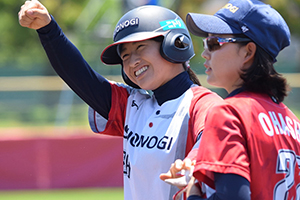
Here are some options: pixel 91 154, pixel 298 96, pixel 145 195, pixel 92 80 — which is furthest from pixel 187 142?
pixel 298 96

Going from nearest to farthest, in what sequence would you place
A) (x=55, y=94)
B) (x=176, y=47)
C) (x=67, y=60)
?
(x=176, y=47)
(x=67, y=60)
(x=55, y=94)

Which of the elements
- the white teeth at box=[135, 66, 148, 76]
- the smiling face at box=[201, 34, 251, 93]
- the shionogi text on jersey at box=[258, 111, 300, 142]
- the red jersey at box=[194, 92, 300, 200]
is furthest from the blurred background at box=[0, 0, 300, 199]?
the red jersey at box=[194, 92, 300, 200]

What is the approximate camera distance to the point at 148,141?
224cm

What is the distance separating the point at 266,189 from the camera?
157 centimetres

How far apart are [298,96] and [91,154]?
8.14 m

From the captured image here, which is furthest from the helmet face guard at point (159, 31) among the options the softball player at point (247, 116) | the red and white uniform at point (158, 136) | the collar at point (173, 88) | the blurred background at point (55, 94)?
the blurred background at point (55, 94)

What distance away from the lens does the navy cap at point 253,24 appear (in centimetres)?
171

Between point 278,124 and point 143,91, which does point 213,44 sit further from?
point 143,91

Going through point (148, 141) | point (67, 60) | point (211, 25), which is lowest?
point (148, 141)

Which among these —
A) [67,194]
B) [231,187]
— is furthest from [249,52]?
[67,194]

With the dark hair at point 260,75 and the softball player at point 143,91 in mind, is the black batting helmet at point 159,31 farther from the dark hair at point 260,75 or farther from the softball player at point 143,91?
the dark hair at point 260,75

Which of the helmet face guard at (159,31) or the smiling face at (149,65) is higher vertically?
the helmet face guard at (159,31)

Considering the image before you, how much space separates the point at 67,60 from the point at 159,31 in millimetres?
573

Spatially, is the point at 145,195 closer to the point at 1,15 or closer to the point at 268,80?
the point at 268,80
